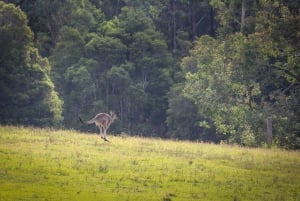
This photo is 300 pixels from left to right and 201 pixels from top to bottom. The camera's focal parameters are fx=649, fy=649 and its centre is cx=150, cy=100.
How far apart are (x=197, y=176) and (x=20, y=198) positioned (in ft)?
22.9

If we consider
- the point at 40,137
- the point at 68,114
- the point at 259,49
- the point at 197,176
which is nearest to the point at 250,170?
the point at 197,176

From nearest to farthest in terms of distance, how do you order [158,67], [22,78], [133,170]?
[133,170], [22,78], [158,67]

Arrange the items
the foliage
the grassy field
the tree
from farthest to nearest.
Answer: the tree, the foliage, the grassy field

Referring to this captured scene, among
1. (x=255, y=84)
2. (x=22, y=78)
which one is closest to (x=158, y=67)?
(x=22, y=78)

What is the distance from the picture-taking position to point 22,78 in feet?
134

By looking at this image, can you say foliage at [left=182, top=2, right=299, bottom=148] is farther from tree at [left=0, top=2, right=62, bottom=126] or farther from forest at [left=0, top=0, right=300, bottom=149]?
tree at [left=0, top=2, right=62, bottom=126]

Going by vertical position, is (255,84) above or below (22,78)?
above

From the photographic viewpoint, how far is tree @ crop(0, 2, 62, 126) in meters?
40.8

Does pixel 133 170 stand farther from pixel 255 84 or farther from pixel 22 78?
pixel 22 78

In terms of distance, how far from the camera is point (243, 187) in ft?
67.3

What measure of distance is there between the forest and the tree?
0.21ft

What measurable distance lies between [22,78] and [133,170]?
68.9 ft

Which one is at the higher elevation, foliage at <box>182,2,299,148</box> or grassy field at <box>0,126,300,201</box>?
foliage at <box>182,2,299,148</box>

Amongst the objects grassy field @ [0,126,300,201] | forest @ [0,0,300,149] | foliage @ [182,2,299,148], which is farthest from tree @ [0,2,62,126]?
grassy field @ [0,126,300,201]
